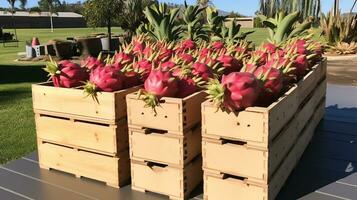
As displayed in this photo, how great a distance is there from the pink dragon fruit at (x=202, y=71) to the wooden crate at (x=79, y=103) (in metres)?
0.41

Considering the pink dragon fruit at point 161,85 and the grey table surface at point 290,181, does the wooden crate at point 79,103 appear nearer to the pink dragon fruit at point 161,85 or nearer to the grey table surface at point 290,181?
the pink dragon fruit at point 161,85

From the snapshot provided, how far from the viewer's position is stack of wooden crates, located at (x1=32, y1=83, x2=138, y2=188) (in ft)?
8.52

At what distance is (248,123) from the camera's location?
2162 millimetres

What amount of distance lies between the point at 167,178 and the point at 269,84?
832 mm

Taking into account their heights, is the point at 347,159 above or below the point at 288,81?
below

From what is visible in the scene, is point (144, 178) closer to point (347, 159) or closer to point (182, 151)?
point (182, 151)

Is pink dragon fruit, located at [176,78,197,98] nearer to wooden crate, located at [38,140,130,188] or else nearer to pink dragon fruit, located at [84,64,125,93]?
pink dragon fruit, located at [84,64,125,93]

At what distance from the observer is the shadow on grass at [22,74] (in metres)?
9.91

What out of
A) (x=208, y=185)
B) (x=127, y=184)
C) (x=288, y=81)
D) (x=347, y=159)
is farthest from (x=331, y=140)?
(x=127, y=184)

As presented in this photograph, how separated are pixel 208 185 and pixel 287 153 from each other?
594mm

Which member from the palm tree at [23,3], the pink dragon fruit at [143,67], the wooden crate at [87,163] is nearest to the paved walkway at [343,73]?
the pink dragon fruit at [143,67]

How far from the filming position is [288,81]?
281cm

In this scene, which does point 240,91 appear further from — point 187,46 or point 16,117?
point 16,117

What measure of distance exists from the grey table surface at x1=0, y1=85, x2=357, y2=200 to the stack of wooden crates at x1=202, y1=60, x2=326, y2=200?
21 cm
